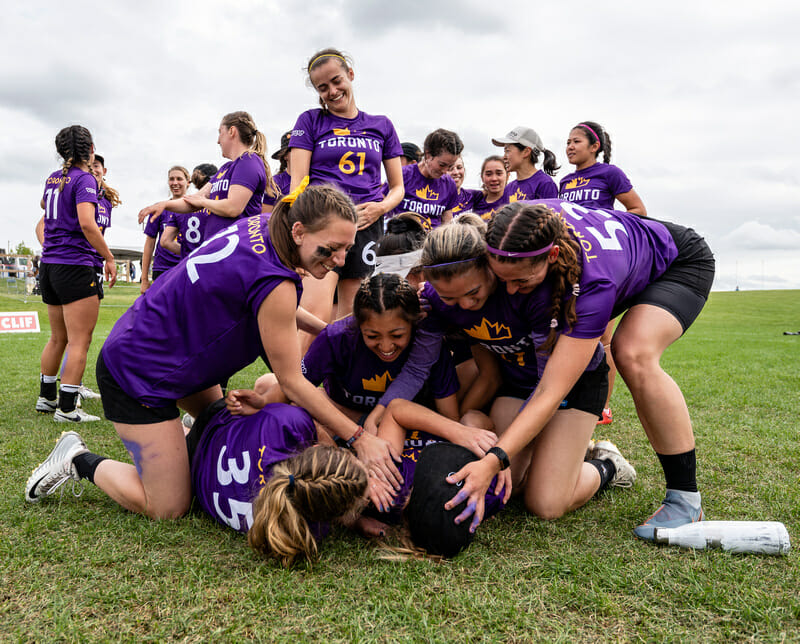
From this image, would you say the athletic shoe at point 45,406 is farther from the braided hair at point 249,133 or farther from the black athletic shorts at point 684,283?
the black athletic shorts at point 684,283

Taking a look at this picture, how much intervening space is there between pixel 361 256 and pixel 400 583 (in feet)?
9.55

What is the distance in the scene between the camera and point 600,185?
545cm

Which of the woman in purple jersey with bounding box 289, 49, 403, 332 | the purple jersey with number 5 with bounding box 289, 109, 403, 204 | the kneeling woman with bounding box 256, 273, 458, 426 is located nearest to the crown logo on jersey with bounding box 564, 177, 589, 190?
the woman in purple jersey with bounding box 289, 49, 403, 332

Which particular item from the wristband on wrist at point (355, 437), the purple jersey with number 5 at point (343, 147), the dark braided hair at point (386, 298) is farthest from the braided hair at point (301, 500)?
the purple jersey with number 5 at point (343, 147)

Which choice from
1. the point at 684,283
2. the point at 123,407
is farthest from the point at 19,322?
the point at 684,283

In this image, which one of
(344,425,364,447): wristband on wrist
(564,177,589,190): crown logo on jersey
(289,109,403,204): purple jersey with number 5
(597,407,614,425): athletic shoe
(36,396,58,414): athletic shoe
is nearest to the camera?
(344,425,364,447): wristband on wrist

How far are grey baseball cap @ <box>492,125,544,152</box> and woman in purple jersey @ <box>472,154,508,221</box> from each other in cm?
56

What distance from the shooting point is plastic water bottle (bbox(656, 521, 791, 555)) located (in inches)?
91.7

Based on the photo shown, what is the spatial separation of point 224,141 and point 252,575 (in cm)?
381

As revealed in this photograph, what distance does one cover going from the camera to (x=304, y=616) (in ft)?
6.23

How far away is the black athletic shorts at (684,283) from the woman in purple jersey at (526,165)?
269cm

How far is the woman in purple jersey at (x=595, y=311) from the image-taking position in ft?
8.16

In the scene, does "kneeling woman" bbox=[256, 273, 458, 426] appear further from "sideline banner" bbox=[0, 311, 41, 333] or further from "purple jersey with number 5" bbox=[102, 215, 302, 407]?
"sideline banner" bbox=[0, 311, 41, 333]

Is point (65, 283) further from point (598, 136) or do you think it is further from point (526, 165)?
point (598, 136)
